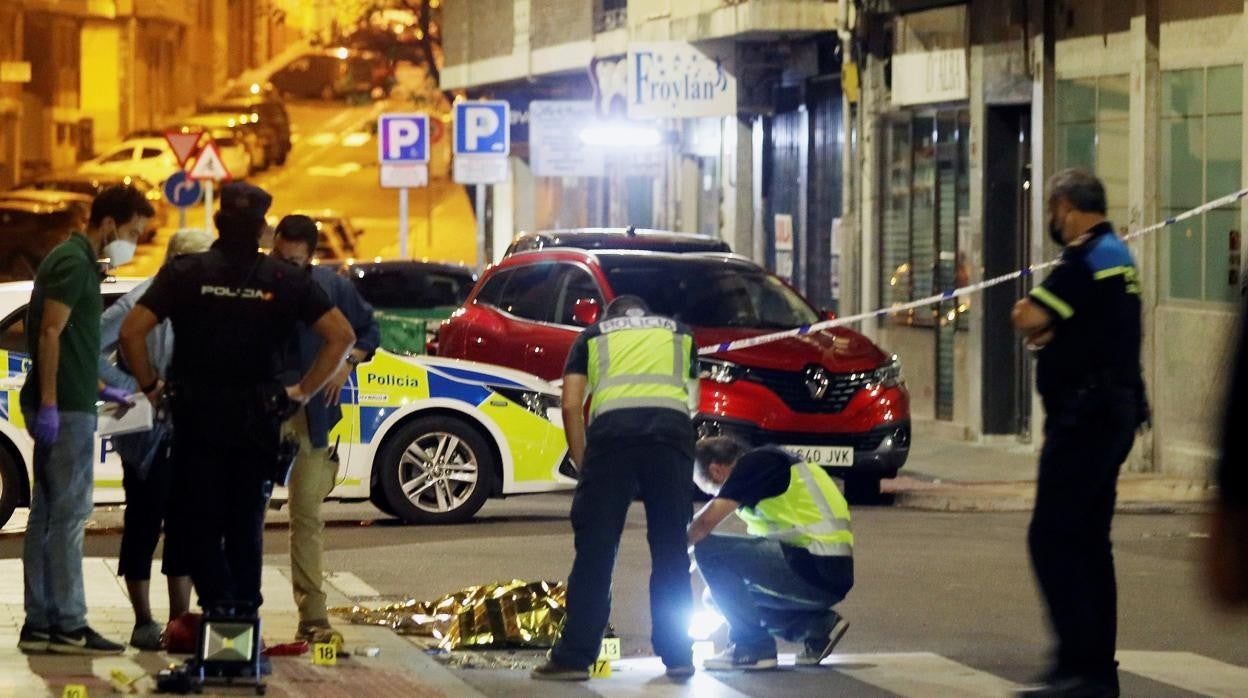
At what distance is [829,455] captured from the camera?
15.9 metres

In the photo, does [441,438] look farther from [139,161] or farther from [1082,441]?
[139,161]

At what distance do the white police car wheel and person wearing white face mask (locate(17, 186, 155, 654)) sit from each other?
5.20 metres

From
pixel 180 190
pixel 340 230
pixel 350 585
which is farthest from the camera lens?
pixel 340 230

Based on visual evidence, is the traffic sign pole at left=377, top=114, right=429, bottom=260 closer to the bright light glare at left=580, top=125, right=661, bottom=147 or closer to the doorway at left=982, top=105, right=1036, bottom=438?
the bright light glare at left=580, top=125, right=661, bottom=147

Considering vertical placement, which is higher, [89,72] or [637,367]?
[89,72]

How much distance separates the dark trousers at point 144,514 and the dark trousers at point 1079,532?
3.37 m

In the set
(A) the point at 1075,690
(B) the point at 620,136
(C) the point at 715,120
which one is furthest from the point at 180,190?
(A) the point at 1075,690

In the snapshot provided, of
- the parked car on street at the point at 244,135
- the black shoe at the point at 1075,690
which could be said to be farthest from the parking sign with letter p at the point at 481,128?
the parked car on street at the point at 244,135

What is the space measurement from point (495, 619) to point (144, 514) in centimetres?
150

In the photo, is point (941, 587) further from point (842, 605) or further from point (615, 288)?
point (615, 288)

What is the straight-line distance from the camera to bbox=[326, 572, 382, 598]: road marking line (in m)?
11.5

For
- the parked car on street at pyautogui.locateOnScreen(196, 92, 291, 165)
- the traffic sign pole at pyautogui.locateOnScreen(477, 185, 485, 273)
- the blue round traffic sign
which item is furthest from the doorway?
the parked car on street at pyautogui.locateOnScreen(196, 92, 291, 165)

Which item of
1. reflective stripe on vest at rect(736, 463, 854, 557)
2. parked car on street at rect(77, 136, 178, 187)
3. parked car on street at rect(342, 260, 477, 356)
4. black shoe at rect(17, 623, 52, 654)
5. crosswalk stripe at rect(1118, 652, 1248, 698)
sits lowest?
crosswalk stripe at rect(1118, 652, 1248, 698)

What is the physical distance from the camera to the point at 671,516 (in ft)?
29.7
